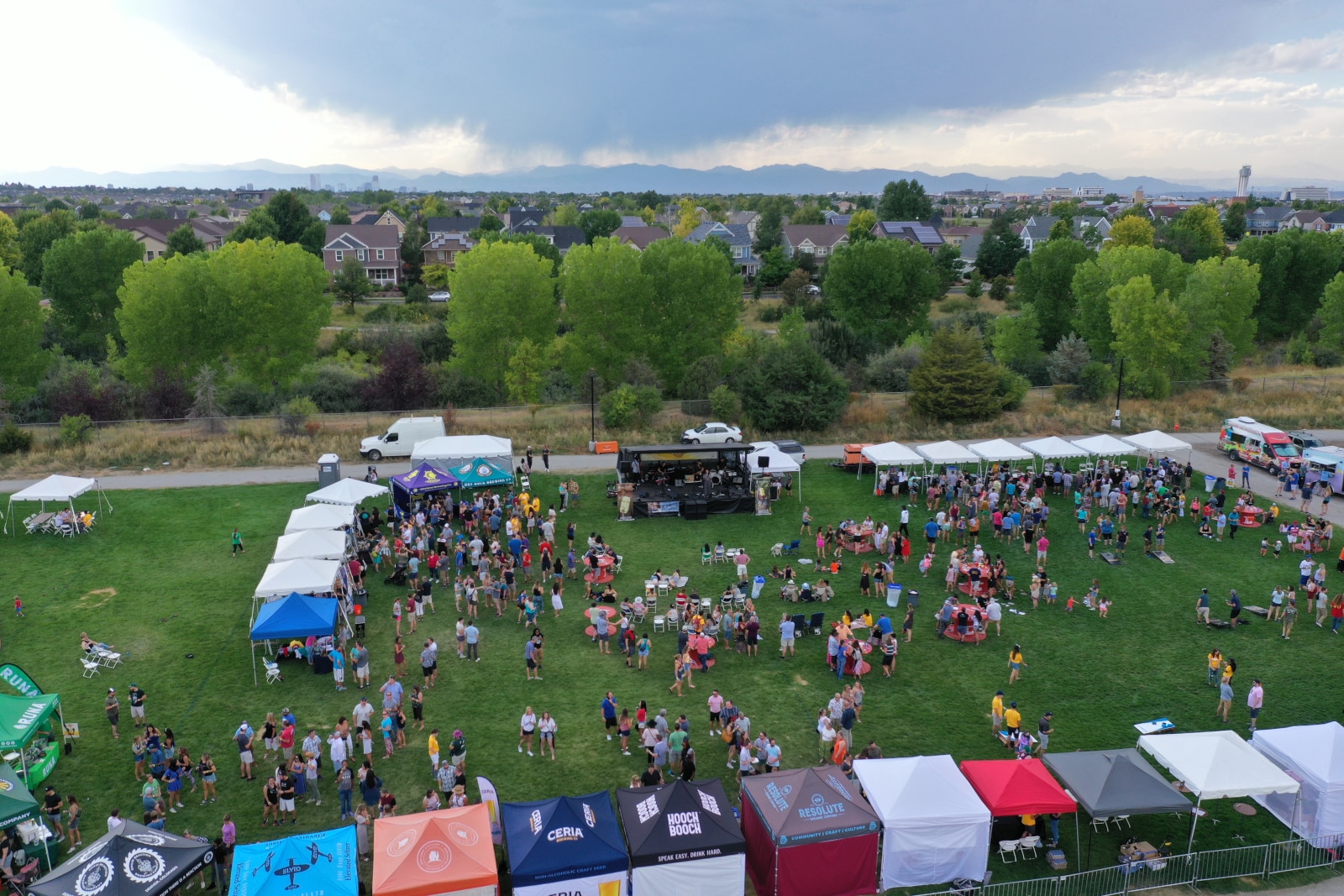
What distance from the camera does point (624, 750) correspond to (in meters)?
15.5

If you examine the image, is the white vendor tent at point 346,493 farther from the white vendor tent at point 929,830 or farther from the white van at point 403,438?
the white vendor tent at point 929,830

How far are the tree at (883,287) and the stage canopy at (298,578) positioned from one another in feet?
156

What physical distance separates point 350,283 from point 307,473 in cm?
5404

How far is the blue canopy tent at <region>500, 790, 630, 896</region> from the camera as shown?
37.5 feet

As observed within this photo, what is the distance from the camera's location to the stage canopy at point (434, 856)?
11.1 meters

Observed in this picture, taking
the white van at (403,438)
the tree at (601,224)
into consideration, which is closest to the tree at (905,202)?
the tree at (601,224)

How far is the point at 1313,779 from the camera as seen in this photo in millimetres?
13281

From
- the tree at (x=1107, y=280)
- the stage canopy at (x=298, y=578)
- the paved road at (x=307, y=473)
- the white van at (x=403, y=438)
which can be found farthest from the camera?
the tree at (x=1107, y=280)

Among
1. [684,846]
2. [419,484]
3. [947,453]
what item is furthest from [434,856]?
[947,453]

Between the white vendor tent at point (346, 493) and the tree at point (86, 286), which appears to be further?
the tree at point (86, 286)

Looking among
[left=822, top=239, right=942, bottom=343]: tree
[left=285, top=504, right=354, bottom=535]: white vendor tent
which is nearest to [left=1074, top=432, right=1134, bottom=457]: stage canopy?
[left=285, top=504, right=354, bottom=535]: white vendor tent

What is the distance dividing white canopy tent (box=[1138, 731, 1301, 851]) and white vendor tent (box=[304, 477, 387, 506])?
65.5 feet

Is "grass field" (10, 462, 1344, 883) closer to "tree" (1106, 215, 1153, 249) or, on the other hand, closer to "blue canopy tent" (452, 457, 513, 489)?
"blue canopy tent" (452, 457, 513, 489)

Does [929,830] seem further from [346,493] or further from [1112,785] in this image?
[346,493]
